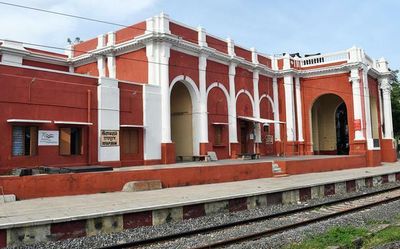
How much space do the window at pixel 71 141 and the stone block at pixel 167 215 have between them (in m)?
7.90

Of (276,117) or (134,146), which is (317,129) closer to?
(276,117)

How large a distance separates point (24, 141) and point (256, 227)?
10.1 m

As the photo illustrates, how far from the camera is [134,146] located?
66.1 feet

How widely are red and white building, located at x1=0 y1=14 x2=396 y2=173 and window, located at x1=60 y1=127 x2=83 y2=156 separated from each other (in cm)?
4

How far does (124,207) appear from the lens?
35.0ft

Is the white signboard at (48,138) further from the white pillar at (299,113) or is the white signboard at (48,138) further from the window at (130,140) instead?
the white pillar at (299,113)

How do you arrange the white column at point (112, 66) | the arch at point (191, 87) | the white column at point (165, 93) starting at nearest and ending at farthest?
the white column at point (165, 93) < the arch at point (191, 87) < the white column at point (112, 66)

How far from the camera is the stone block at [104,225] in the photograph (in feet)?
30.9

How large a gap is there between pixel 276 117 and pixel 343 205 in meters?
17.5

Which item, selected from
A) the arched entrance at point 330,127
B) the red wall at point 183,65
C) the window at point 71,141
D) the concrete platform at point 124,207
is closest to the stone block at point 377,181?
the concrete platform at point 124,207

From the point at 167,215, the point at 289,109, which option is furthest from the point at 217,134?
the point at 167,215

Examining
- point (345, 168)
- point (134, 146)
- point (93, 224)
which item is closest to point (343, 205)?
point (93, 224)

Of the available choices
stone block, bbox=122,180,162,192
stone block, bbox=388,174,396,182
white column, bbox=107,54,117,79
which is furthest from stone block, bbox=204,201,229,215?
stone block, bbox=388,174,396,182

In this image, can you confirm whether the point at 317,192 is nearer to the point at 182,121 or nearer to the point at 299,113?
the point at 182,121
